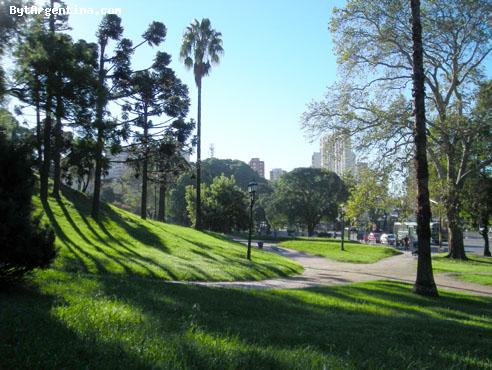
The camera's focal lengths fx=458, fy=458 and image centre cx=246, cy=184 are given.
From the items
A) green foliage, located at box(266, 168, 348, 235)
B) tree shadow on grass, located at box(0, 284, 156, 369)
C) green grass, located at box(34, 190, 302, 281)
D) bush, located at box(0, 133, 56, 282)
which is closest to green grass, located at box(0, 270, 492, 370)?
tree shadow on grass, located at box(0, 284, 156, 369)

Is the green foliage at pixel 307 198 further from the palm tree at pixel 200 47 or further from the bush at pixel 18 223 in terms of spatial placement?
the bush at pixel 18 223

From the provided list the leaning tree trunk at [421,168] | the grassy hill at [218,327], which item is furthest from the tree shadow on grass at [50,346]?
the leaning tree trunk at [421,168]

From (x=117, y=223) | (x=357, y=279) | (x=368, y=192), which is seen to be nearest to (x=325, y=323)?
(x=357, y=279)

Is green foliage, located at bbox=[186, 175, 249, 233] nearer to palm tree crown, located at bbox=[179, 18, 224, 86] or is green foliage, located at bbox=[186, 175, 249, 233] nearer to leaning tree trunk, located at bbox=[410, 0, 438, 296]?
palm tree crown, located at bbox=[179, 18, 224, 86]

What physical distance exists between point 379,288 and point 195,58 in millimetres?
26338

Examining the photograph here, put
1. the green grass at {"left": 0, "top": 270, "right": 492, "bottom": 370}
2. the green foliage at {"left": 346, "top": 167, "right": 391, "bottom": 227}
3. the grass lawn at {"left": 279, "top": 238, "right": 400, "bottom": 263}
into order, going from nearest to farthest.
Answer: the green grass at {"left": 0, "top": 270, "right": 492, "bottom": 370} < the green foliage at {"left": 346, "top": 167, "right": 391, "bottom": 227} < the grass lawn at {"left": 279, "top": 238, "right": 400, "bottom": 263}

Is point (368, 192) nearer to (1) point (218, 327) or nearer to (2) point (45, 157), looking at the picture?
(2) point (45, 157)

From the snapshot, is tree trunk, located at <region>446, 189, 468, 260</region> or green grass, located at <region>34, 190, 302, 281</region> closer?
green grass, located at <region>34, 190, 302, 281</region>

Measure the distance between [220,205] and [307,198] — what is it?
819 inches

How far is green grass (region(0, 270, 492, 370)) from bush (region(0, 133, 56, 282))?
0.46 metres

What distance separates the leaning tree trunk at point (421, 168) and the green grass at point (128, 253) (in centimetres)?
557

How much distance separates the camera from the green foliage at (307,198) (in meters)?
70.0

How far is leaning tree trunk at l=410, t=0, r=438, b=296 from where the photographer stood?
43.2ft

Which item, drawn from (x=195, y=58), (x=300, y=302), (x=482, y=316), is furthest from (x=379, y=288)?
(x=195, y=58)
